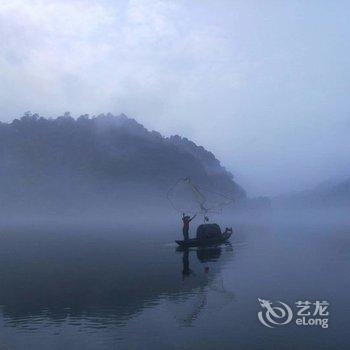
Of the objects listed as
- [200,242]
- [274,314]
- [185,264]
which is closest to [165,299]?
[274,314]

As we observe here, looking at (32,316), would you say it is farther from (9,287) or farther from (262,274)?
(262,274)

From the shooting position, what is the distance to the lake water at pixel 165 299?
31906 mm

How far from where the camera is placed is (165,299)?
43750mm

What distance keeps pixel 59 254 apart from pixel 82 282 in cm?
3007

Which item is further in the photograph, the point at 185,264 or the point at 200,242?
the point at 200,242

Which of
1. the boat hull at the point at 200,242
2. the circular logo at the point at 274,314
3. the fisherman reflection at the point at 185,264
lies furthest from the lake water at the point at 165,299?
the boat hull at the point at 200,242

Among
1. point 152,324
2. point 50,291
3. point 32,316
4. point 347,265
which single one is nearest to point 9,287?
point 50,291

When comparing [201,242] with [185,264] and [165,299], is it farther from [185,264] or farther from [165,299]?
[165,299]

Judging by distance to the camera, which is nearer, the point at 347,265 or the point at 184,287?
the point at 184,287

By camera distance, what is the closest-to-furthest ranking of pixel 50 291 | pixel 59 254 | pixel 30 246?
1. pixel 50 291
2. pixel 59 254
3. pixel 30 246

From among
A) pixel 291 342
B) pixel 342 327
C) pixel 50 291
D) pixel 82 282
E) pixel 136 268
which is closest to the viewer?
pixel 291 342

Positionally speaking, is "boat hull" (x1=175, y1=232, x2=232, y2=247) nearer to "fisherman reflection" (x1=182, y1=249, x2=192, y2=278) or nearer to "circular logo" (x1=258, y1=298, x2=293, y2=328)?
"fisherman reflection" (x1=182, y1=249, x2=192, y2=278)

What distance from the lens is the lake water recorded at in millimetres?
31906

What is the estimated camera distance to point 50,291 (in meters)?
48.1
